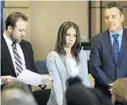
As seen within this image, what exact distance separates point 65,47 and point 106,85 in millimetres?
501

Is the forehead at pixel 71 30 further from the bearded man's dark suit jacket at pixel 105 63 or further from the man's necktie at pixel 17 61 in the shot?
the man's necktie at pixel 17 61

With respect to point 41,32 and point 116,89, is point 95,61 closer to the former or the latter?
point 116,89

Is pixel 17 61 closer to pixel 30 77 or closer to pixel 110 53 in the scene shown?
pixel 30 77

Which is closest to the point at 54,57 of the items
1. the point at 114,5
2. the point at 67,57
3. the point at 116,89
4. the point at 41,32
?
the point at 67,57

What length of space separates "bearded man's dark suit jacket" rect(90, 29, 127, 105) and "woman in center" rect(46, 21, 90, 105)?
16 centimetres

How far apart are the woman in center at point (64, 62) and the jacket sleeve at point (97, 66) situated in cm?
14

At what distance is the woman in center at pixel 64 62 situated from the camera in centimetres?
309

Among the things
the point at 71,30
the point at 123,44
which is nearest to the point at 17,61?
the point at 71,30

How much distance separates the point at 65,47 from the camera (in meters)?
3.20

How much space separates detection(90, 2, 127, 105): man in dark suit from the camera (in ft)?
10.8

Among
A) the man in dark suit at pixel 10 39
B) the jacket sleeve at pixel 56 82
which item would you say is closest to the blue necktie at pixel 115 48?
the jacket sleeve at pixel 56 82

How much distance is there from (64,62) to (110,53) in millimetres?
473

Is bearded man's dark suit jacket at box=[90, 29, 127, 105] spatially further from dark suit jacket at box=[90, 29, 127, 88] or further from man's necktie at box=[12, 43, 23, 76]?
man's necktie at box=[12, 43, 23, 76]

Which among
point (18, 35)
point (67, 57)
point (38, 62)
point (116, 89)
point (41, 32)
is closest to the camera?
point (116, 89)
